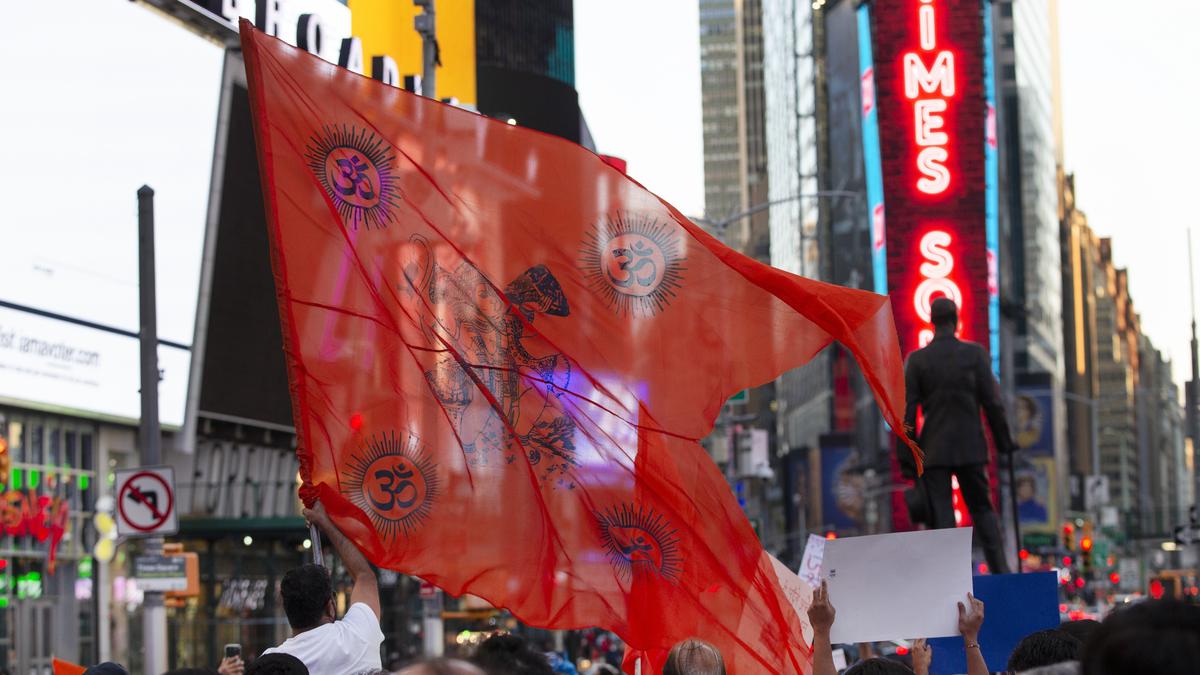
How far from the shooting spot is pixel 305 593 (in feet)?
23.4

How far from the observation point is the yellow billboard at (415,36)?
4322 cm

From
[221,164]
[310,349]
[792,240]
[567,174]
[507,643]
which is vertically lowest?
Answer: [507,643]

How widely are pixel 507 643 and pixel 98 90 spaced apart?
27.2 m

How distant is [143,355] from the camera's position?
19.6m

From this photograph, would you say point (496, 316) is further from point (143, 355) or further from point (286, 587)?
point (143, 355)

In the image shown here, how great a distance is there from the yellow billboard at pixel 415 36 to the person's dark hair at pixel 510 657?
36.4 metres

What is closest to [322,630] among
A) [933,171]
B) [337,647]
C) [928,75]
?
[337,647]

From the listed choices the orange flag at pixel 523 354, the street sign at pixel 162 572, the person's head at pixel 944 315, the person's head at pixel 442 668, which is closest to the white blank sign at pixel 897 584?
the orange flag at pixel 523 354

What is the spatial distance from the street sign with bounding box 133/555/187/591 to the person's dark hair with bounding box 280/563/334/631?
488 inches

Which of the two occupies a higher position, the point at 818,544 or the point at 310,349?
the point at 310,349

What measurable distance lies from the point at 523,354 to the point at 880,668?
3674 millimetres

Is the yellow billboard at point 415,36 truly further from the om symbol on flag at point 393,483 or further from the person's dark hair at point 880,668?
the person's dark hair at point 880,668

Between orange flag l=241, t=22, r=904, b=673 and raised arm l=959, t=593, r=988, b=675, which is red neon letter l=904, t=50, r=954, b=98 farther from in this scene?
raised arm l=959, t=593, r=988, b=675

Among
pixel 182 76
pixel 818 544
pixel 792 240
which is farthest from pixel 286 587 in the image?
pixel 792 240
